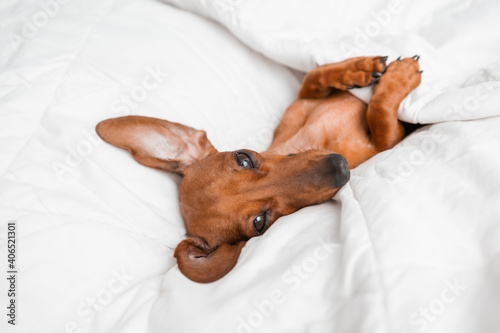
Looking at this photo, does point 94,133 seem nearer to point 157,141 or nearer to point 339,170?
point 157,141

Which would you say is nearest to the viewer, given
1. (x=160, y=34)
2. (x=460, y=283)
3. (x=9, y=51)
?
(x=460, y=283)

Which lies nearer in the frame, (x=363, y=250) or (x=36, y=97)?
(x=363, y=250)

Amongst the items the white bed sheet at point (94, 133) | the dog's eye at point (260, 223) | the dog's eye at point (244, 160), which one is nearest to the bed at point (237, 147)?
the white bed sheet at point (94, 133)

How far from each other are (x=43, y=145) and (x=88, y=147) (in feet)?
0.69

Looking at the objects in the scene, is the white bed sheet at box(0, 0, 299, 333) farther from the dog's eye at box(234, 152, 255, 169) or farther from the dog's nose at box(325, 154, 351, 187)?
the dog's nose at box(325, 154, 351, 187)

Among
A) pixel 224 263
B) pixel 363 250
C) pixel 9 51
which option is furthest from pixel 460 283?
pixel 9 51

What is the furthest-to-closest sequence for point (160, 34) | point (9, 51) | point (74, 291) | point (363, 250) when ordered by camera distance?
point (160, 34), point (9, 51), point (74, 291), point (363, 250)

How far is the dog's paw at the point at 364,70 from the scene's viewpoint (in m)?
1.92

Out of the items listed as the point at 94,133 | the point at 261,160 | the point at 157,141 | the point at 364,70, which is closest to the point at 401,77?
the point at 364,70

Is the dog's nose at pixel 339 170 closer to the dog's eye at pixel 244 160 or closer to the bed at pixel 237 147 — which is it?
the bed at pixel 237 147

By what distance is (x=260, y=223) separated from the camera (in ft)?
5.64

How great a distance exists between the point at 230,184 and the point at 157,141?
1.39 feet

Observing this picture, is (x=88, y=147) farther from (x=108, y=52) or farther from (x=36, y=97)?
(x=108, y=52)

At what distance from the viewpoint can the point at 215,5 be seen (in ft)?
7.24
